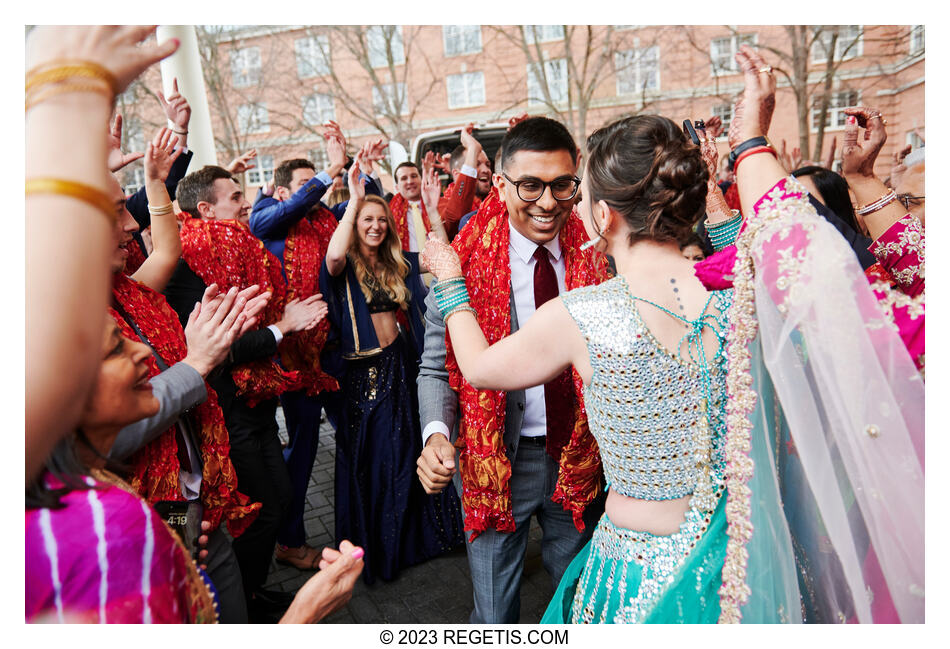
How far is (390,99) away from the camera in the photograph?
19.1 metres

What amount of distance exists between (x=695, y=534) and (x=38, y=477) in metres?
1.35

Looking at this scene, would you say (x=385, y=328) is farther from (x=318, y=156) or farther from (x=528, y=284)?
(x=318, y=156)

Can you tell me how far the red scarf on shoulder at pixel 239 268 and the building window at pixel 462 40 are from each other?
1601 centimetres

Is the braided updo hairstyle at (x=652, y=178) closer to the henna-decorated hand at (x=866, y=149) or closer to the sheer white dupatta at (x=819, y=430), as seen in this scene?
the sheer white dupatta at (x=819, y=430)

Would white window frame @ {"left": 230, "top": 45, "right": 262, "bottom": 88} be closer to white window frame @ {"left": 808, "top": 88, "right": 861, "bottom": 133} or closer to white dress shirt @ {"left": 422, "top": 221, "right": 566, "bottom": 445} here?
white window frame @ {"left": 808, "top": 88, "right": 861, "bottom": 133}

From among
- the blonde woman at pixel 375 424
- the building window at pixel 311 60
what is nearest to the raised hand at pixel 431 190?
the blonde woman at pixel 375 424

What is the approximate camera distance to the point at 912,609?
1.22 m

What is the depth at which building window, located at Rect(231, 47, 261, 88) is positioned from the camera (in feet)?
60.3

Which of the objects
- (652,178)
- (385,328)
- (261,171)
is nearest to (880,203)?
(652,178)

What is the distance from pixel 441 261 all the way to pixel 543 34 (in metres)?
15.9

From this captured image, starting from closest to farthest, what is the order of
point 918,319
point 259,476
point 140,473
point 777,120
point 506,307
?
point 918,319 < point 140,473 < point 506,307 < point 259,476 < point 777,120

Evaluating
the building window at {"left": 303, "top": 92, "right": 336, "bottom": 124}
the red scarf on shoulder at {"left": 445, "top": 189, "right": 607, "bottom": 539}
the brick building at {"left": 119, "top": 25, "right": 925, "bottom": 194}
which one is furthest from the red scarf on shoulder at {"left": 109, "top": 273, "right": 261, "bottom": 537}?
the building window at {"left": 303, "top": 92, "right": 336, "bottom": 124}

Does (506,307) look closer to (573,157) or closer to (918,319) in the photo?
(573,157)

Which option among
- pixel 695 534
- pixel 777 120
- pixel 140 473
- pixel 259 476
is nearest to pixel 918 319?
pixel 695 534
